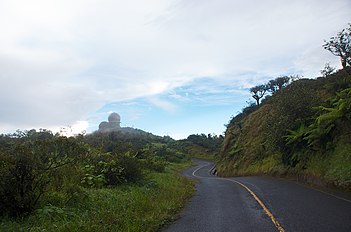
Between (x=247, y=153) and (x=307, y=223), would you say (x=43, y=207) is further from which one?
(x=247, y=153)

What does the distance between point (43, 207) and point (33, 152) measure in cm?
144

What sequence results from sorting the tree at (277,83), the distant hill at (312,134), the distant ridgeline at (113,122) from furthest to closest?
1. the distant ridgeline at (113,122)
2. the tree at (277,83)
3. the distant hill at (312,134)

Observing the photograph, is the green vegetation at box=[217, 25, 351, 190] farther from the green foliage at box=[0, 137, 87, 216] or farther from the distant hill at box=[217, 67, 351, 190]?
the green foliage at box=[0, 137, 87, 216]

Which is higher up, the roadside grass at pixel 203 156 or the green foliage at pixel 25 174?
the roadside grass at pixel 203 156

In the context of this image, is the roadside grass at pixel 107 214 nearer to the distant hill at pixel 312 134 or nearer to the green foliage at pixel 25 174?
the green foliage at pixel 25 174

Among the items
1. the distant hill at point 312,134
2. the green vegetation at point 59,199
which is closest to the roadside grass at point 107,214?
the green vegetation at point 59,199

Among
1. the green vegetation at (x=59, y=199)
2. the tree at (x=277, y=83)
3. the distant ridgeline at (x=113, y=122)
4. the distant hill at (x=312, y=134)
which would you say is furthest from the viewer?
the distant ridgeline at (x=113, y=122)

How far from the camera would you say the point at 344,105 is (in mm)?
14992

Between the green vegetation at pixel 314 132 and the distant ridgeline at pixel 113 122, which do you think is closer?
the green vegetation at pixel 314 132

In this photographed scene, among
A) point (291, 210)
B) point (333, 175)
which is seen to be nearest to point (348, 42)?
point (333, 175)

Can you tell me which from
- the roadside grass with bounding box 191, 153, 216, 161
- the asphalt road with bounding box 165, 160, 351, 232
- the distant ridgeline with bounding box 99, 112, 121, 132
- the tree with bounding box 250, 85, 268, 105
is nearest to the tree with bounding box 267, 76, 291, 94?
the tree with bounding box 250, 85, 268, 105

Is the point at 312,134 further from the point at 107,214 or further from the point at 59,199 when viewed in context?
the point at 59,199

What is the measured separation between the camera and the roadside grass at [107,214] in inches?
279

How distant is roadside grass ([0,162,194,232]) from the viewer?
7.08 metres
